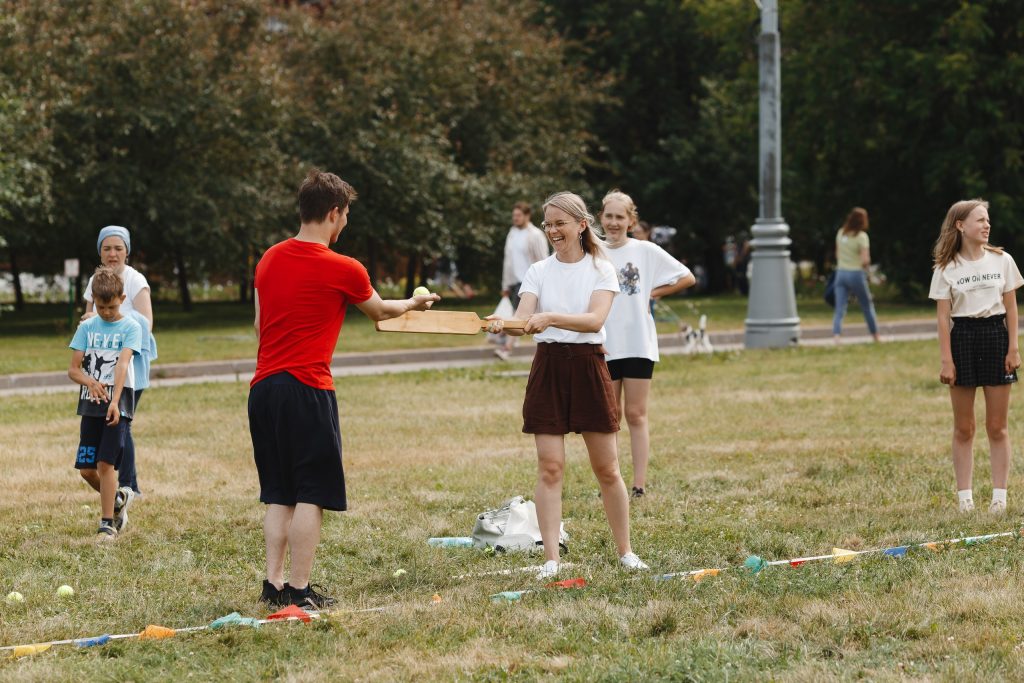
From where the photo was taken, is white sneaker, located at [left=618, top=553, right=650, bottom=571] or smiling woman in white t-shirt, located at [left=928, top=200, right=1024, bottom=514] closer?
white sneaker, located at [left=618, top=553, right=650, bottom=571]

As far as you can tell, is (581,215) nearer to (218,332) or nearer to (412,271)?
(218,332)

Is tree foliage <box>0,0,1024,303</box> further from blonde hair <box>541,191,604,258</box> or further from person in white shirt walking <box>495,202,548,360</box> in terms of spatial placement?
blonde hair <box>541,191,604,258</box>

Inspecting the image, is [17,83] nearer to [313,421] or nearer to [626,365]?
[626,365]

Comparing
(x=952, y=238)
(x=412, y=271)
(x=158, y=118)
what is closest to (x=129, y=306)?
(x=952, y=238)

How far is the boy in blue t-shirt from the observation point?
7480mm

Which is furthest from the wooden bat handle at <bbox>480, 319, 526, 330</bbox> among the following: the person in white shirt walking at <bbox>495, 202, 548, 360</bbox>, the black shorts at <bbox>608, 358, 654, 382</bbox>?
the person in white shirt walking at <bbox>495, 202, 548, 360</bbox>

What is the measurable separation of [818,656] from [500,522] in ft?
8.35

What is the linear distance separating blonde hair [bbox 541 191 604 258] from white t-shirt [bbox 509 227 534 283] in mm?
10949

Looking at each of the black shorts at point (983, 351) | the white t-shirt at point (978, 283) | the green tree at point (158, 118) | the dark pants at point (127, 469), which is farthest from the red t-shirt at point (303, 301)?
the green tree at point (158, 118)

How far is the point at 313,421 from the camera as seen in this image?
5.59 meters

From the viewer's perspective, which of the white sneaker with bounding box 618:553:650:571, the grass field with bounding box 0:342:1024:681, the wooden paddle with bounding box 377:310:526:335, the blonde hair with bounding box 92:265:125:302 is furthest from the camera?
the blonde hair with bounding box 92:265:125:302

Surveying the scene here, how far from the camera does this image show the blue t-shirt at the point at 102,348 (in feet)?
24.8

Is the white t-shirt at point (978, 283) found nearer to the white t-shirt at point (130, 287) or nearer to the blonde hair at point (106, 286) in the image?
the blonde hair at point (106, 286)

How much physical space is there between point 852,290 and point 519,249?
4.98 m
